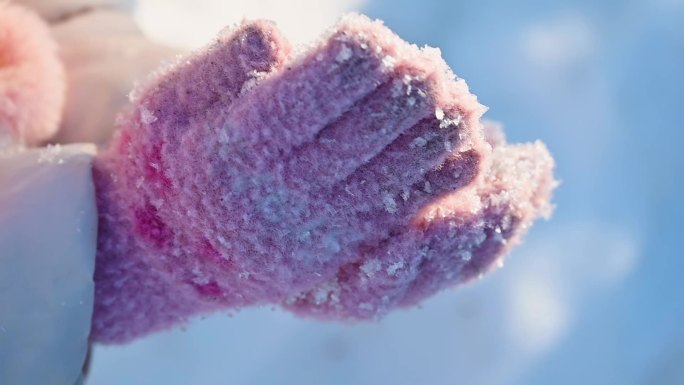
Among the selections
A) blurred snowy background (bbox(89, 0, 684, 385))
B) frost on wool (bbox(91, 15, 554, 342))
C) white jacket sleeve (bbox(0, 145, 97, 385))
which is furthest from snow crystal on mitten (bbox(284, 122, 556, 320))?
blurred snowy background (bbox(89, 0, 684, 385))

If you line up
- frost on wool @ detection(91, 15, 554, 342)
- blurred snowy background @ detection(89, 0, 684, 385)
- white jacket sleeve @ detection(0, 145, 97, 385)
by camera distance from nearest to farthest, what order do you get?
frost on wool @ detection(91, 15, 554, 342) < white jacket sleeve @ detection(0, 145, 97, 385) < blurred snowy background @ detection(89, 0, 684, 385)

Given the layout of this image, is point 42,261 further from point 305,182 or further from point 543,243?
point 543,243

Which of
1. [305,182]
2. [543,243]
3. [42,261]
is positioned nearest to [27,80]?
[42,261]

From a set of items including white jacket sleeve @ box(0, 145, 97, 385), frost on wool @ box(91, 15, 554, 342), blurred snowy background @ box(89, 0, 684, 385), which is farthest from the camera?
blurred snowy background @ box(89, 0, 684, 385)

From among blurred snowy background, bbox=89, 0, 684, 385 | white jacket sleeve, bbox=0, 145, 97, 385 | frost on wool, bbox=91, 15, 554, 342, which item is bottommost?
white jacket sleeve, bbox=0, 145, 97, 385

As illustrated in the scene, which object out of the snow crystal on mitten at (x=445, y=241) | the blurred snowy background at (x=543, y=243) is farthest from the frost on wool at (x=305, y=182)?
the blurred snowy background at (x=543, y=243)

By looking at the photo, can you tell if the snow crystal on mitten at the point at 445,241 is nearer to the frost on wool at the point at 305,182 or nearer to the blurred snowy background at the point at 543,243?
the frost on wool at the point at 305,182

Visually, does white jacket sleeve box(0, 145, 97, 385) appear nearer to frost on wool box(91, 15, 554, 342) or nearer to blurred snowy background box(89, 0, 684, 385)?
frost on wool box(91, 15, 554, 342)

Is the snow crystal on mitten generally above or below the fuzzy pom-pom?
above
